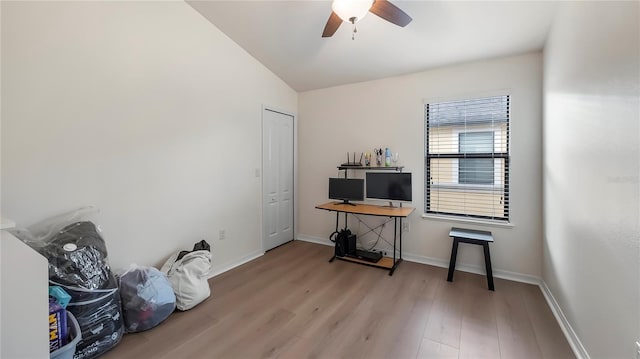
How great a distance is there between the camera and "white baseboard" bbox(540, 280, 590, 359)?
5.84 feet

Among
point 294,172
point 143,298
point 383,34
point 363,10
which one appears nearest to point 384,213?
point 294,172

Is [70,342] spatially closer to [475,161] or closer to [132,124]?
[132,124]

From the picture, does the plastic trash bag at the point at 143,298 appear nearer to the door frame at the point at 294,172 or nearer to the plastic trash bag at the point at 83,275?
the plastic trash bag at the point at 83,275

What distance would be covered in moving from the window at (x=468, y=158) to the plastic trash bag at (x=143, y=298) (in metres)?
3.15

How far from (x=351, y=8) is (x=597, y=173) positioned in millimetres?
1908

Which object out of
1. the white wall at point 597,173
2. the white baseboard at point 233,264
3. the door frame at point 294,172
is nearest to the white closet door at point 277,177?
the door frame at point 294,172

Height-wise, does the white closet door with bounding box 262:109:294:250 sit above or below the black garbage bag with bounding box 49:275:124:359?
above

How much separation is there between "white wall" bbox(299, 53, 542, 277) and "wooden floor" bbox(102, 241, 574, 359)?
1.41ft

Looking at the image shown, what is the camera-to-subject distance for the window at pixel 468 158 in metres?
3.13

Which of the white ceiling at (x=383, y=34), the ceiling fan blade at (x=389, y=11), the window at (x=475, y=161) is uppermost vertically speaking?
the white ceiling at (x=383, y=34)

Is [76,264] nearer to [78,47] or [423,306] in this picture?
[78,47]

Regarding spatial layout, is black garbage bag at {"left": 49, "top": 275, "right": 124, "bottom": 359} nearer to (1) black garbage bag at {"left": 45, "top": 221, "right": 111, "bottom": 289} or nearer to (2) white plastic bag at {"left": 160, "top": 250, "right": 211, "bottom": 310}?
(1) black garbage bag at {"left": 45, "top": 221, "right": 111, "bottom": 289}

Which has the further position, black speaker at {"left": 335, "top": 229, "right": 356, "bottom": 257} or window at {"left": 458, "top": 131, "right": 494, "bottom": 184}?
black speaker at {"left": 335, "top": 229, "right": 356, "bottom": 257}

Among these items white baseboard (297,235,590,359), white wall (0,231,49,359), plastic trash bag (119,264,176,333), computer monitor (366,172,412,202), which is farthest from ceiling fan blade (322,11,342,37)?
white baseboard (297,235,590,359)
